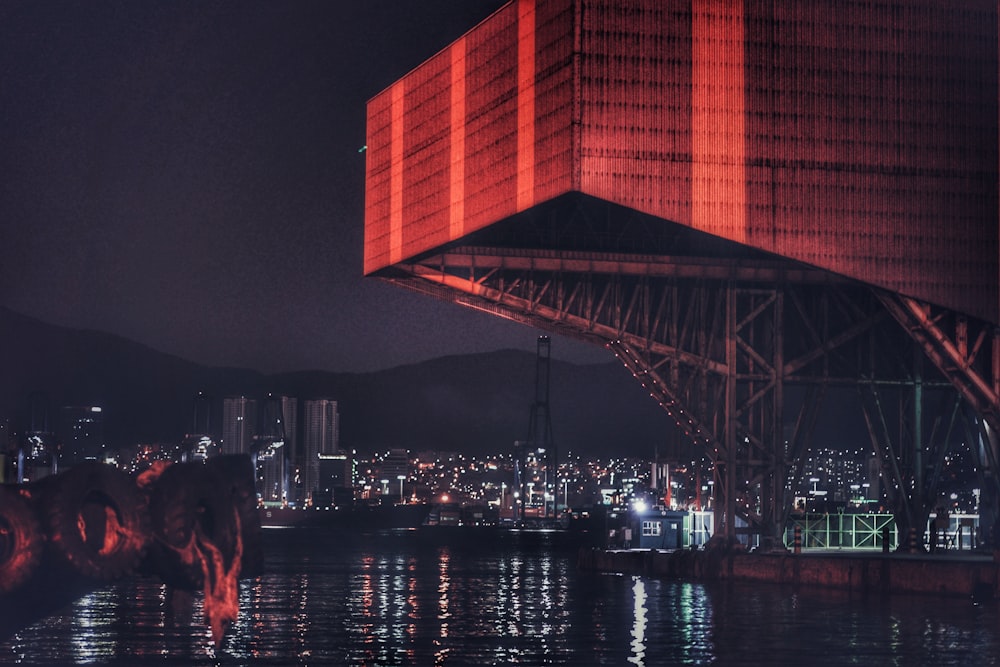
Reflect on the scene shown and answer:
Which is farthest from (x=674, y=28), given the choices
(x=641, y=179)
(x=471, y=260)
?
(x=471, y=260)

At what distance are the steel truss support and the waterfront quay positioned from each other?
64.9 inches

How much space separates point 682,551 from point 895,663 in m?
35.4

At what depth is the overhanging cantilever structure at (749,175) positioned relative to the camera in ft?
187

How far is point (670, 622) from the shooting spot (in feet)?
151

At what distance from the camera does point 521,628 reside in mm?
44781

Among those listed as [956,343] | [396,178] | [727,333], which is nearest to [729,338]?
[727,333]

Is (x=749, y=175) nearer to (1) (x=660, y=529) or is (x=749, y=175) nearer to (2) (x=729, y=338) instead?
(2) (x=729, y=338)

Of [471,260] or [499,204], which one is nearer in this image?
[499,204]

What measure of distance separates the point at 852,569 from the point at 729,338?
10.1m

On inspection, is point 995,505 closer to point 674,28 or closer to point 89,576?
point 674,28

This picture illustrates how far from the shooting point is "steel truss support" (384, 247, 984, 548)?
65.6 meters

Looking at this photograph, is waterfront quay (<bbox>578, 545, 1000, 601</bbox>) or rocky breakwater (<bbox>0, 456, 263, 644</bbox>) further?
waterfront quay (<bbox>578, 545, 1000, 601</bbox>)

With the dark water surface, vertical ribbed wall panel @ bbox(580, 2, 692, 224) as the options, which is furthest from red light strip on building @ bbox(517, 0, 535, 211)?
the dark water surface

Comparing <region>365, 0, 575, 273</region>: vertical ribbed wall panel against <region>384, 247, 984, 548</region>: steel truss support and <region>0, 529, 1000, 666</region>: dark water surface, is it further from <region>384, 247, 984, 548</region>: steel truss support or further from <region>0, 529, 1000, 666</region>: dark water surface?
<region>0, 529, 1000, 666</region>: dark water surface
